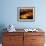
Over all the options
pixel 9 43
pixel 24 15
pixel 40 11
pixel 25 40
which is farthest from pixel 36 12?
pixel 9 43

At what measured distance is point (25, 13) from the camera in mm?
4680

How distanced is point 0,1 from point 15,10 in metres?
0.60

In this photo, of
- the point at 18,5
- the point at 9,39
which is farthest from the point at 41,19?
the point at 9,39

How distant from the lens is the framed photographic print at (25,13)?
4.64 m

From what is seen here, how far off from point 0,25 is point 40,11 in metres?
1.48

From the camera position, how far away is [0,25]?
4.67 m

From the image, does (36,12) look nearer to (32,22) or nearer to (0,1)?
(32,22)

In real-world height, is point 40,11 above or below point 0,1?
below

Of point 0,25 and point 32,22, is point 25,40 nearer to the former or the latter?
point 32,22

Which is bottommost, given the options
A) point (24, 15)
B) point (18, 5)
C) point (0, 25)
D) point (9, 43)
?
point (9, 43)

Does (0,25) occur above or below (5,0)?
below

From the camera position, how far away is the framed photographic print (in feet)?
15.2

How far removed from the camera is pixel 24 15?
468cm

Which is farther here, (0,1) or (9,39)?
(0,1)
